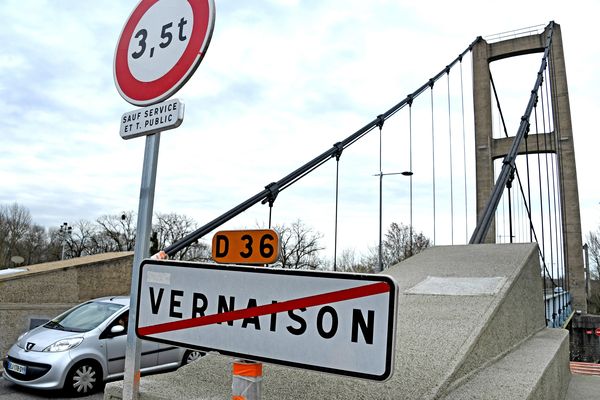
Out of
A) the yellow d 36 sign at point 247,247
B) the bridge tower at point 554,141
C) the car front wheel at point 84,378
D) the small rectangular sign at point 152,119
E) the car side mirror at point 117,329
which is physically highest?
the bridge tower at point 554,141

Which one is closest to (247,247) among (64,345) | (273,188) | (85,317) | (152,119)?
(152,119)

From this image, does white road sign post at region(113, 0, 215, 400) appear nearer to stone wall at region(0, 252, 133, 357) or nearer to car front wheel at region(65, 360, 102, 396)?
car front wheel at region(65, 360, 102, 396)

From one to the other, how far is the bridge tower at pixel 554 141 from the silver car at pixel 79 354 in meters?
23.8

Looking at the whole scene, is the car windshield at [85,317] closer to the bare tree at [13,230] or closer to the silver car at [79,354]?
the silver car at [79,354]

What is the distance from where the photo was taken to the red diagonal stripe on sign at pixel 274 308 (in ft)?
4.42

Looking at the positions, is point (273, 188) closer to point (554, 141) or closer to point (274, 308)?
point (274, 308)

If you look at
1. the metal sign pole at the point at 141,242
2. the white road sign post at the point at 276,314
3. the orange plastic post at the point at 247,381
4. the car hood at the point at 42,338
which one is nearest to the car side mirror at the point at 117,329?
the car hood at the point at 42,338

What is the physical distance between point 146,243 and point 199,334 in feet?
2.19

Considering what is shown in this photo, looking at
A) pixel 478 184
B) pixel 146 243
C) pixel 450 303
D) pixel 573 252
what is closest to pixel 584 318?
pixel 573 252

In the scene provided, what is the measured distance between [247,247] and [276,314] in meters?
0.40

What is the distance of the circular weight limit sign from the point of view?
2.18 metres

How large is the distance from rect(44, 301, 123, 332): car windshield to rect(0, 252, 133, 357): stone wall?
1541 millimetres

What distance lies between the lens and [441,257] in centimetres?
600

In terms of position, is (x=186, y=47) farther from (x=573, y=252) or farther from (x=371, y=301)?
(x=573, y=252)
